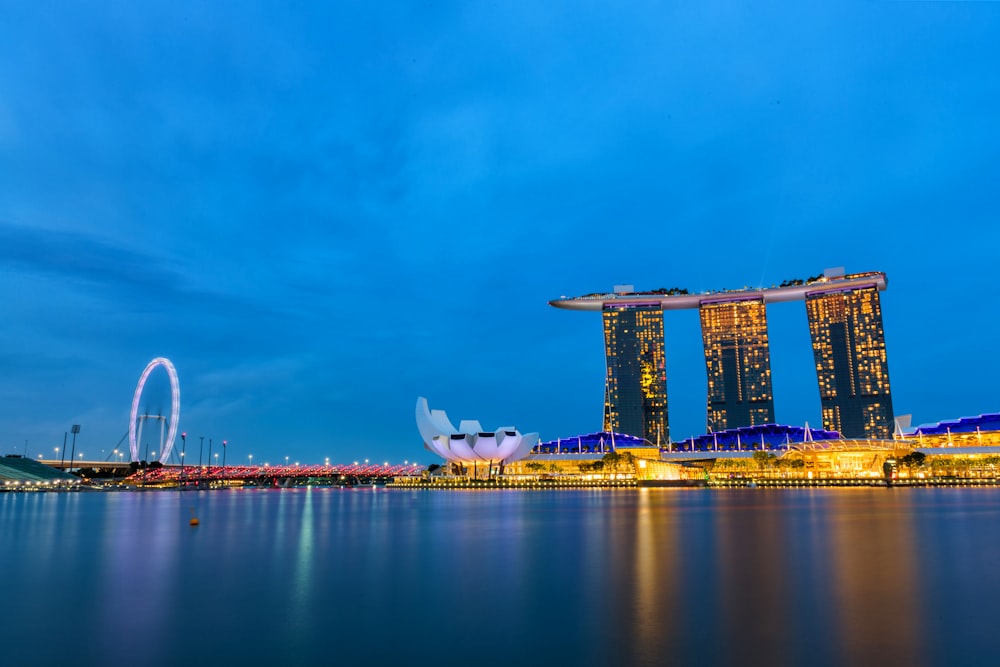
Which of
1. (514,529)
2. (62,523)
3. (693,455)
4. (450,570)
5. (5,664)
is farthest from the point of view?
(693,455)

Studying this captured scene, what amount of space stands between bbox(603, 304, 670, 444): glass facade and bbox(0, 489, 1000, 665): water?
507ft

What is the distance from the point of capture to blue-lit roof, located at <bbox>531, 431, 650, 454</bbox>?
144875 mm

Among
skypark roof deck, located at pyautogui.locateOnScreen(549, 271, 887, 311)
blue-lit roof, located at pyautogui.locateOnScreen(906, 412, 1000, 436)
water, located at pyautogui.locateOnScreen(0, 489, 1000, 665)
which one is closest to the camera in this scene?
water, located at pyautogui.locateOnScreen(0, 489, 1000, 665)

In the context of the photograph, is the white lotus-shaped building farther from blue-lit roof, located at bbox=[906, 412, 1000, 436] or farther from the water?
the water

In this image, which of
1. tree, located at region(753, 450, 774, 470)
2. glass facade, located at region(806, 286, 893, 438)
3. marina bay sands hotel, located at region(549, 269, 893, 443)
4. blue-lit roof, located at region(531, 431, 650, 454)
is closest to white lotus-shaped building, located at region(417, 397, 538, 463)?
blue-lit roof, located at region(531, 431, 650, 454)

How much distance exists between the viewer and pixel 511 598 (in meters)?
14.7

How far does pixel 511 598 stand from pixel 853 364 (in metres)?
176

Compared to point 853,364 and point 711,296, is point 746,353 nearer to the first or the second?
point 711,296

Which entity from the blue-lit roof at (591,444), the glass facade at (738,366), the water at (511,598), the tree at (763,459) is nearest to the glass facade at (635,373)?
the glass facade at (738,366)

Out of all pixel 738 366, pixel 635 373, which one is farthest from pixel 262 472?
pixel 738 366

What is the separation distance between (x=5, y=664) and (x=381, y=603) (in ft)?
20.1

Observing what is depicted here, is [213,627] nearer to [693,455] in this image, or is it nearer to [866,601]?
[866,601]

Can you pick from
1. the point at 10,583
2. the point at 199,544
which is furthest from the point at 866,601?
the point at 199,544

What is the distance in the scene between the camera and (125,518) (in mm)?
41906
